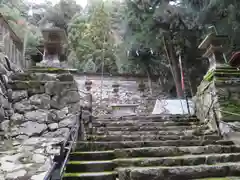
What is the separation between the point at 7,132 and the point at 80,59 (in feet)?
32.1

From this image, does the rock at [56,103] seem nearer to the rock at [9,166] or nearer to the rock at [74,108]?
the rock at [74,108]

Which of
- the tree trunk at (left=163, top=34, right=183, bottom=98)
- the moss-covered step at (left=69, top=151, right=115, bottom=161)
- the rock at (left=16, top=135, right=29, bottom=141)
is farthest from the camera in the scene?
the tree trunk at (left=163, top=34, right=183, bottom=98)

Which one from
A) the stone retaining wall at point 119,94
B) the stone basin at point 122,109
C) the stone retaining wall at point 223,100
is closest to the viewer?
the stone retaining wall at point 223,100

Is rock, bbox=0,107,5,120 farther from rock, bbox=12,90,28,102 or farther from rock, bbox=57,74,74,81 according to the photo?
rock, bbox=57,74,74,81

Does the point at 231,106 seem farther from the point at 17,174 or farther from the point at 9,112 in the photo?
the point at 9,112

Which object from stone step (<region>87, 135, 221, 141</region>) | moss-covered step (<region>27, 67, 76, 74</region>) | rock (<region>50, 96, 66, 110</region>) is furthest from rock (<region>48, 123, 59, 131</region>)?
moss-covered step (<region>27, 67, 76, 74</region>)

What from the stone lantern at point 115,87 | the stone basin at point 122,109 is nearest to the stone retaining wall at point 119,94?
the stone lantern at point 115,87

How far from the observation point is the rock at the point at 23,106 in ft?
10.1

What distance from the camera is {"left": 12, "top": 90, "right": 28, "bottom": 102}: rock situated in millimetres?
3145

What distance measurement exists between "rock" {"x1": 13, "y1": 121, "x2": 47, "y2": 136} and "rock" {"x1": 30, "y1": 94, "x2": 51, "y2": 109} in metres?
0.28

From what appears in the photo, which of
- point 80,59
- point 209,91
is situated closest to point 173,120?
point 209,91

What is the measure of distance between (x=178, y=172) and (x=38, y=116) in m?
2.06

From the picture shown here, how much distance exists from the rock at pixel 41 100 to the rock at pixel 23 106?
0.06 metres

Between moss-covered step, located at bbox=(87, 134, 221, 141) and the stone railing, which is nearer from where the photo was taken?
the stone railing
